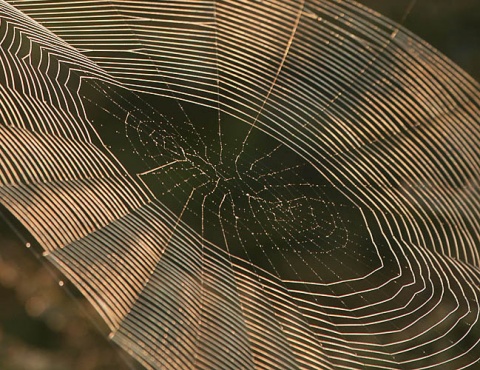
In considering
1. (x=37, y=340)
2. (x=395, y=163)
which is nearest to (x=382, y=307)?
(x=395, y=163)

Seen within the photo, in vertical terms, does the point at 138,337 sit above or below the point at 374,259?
below

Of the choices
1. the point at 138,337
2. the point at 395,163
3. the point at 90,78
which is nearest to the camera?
the point at 138,337

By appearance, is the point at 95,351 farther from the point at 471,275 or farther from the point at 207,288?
the point at 471,275

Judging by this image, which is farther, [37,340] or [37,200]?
[37,340]

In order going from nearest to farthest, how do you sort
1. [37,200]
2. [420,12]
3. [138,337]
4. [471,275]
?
[138,337] → [37,200] → [471,275] → [420,12]

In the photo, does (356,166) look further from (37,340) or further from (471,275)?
(37,340)

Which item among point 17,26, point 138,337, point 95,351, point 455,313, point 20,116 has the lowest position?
point 138,337

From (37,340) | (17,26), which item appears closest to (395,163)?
(17,26)
